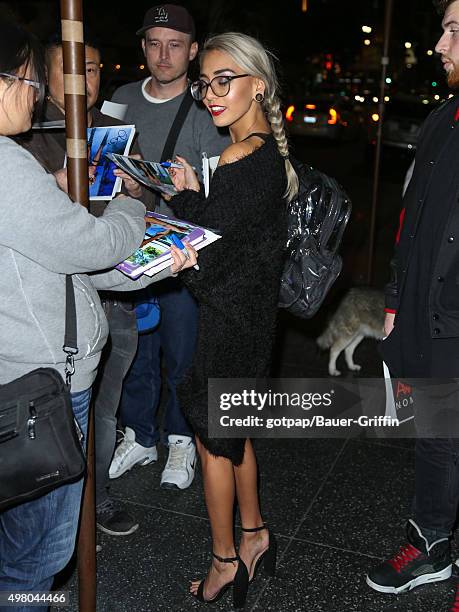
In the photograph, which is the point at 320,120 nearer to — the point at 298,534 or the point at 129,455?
the point at 129,455

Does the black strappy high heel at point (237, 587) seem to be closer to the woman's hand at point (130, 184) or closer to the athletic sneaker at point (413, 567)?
the athletic sneaker at point (413, 567)

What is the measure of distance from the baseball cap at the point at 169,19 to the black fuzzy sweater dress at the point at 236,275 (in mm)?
1443

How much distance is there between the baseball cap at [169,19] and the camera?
A: 390cm

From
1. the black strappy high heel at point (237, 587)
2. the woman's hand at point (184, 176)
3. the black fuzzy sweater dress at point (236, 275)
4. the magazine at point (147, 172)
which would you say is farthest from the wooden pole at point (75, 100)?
the black strappy high heel at point (237, 587)

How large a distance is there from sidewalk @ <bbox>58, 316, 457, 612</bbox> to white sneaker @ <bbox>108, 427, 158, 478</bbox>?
0.16ft

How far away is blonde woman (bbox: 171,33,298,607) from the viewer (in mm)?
2697

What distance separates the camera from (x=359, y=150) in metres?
19.7

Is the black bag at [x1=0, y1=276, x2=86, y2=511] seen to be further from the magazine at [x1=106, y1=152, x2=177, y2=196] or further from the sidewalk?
the sidewalk

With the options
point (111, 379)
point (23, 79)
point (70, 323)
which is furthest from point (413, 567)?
point (23, 79)

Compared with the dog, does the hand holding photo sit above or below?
above

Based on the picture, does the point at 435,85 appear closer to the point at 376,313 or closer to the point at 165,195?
the point at 376,313

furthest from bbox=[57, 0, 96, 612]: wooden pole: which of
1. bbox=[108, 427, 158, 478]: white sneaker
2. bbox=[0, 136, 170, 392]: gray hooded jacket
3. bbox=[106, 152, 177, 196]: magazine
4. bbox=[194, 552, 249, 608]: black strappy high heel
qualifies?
bbox=[108, 427, 158, 478]: white sneaker

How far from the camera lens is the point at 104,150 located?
293cm

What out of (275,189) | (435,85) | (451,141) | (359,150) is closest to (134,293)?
(275,189)
